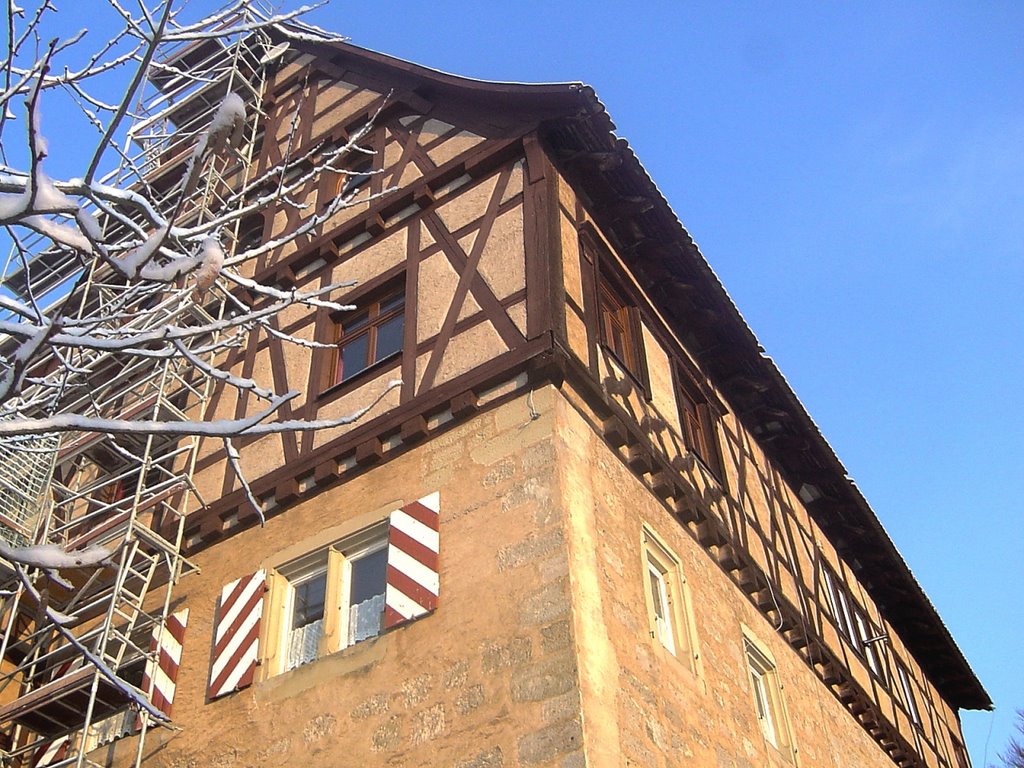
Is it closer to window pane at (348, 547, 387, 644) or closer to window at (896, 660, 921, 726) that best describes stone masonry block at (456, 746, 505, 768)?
window pane at (348, 547, 387, 644)

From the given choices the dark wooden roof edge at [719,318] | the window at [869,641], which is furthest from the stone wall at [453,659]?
the window at [869,641]

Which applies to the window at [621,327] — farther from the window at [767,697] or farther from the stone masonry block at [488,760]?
the stone masonry block at [488,760]

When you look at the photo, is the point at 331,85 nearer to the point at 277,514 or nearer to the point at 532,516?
the point at 277,514

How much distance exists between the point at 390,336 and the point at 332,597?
9.11ft

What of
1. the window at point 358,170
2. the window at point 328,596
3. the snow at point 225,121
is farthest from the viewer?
the window at point 358,170

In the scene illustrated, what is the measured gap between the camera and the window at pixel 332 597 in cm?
852

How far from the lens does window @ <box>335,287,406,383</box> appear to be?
1051cm

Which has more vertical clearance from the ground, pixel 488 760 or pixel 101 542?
pixel 101 542

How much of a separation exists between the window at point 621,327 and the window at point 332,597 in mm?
3020

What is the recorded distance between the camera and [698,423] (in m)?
12.3

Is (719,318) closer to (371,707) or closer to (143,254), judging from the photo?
(371,707)

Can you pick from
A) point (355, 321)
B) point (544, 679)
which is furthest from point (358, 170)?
point (544, 679)

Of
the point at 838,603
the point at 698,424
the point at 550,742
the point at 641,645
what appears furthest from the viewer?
the point at 838,603

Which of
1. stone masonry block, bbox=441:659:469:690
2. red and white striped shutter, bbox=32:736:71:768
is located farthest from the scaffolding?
stone masonry block, bbox=441:659:469:690
